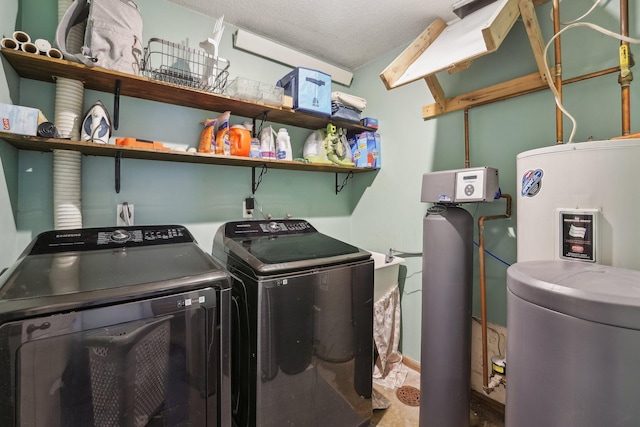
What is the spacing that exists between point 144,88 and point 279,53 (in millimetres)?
1164

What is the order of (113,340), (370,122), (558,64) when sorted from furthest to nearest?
(370,122) → (558,64) → (113,340)

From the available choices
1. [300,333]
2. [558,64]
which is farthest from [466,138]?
[300,333]

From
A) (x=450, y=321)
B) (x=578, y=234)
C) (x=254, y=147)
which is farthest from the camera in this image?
(x=254, y=147)

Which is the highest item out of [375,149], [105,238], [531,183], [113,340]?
[375,149]

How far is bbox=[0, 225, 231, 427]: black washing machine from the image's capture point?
2.73ft

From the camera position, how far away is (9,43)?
4.08 ft

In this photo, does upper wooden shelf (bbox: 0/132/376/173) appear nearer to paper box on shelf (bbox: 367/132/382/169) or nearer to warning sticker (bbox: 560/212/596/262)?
paper box on shelf (bbox: 367/132/382/169)

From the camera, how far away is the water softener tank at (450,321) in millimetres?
1562

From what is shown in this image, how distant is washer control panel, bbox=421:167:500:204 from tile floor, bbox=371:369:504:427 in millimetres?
1371

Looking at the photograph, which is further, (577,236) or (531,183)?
(531,183)

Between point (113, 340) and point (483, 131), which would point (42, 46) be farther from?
point (483, 131)

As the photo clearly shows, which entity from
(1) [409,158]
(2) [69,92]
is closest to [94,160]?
(2) [69,92]

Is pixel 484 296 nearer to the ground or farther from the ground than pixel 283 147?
nearer to the ground

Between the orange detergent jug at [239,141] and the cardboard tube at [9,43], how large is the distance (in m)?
1.05
